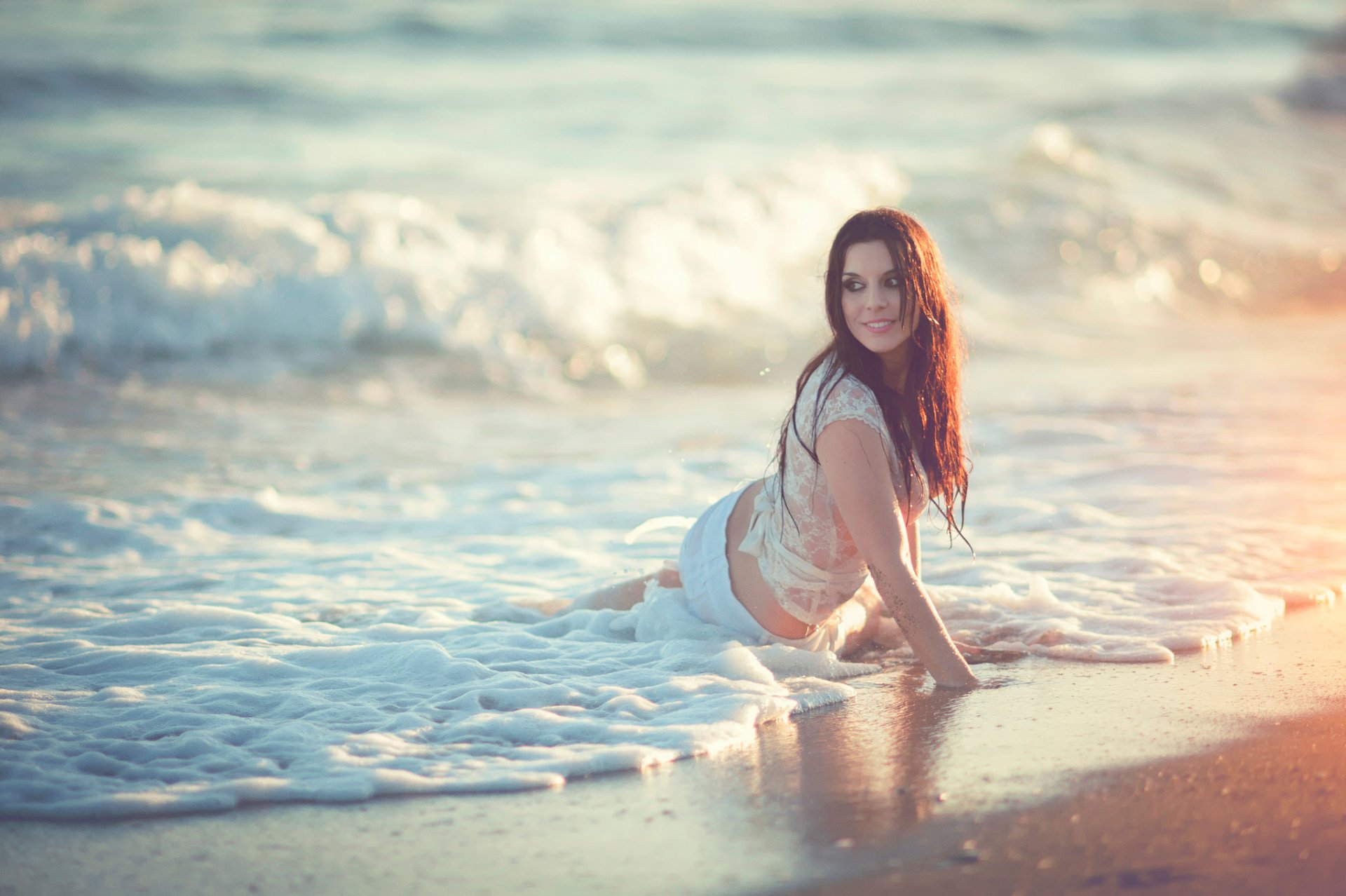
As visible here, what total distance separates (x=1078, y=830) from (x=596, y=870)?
1104mm

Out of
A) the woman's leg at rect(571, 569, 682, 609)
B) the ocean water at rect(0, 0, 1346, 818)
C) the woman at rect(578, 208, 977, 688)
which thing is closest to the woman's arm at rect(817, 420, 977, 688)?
the woman at rect(578, 208, 977, 688)

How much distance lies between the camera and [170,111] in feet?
60.4

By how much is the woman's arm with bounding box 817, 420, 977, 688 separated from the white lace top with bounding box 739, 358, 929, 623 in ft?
0.16

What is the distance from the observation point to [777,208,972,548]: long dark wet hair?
3.74 meters

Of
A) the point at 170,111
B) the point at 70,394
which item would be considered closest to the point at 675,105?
the point at 170,111

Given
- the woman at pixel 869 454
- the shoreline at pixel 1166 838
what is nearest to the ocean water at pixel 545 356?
the woman at pixel 869 454

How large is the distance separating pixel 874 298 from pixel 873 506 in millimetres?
620

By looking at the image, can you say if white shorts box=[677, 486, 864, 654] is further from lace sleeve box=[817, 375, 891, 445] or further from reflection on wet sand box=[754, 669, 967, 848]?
lace sleeve box=[817, 375, 891, 445]

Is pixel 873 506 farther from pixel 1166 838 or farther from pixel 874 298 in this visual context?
pixel 1166 838

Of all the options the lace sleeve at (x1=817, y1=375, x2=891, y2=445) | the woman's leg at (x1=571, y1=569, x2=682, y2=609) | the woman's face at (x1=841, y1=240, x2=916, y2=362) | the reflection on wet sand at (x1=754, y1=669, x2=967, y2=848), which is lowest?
the reflection on wet sand at (x1=754, y1=669, x2=967, y2=848)

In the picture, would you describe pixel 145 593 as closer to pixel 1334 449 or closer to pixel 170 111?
pixel 1334 449

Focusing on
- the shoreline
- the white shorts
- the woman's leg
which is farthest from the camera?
the woman's leg

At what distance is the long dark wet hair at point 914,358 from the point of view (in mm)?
3744

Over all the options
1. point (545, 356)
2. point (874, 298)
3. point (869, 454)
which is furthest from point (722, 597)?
point (545, 356)
